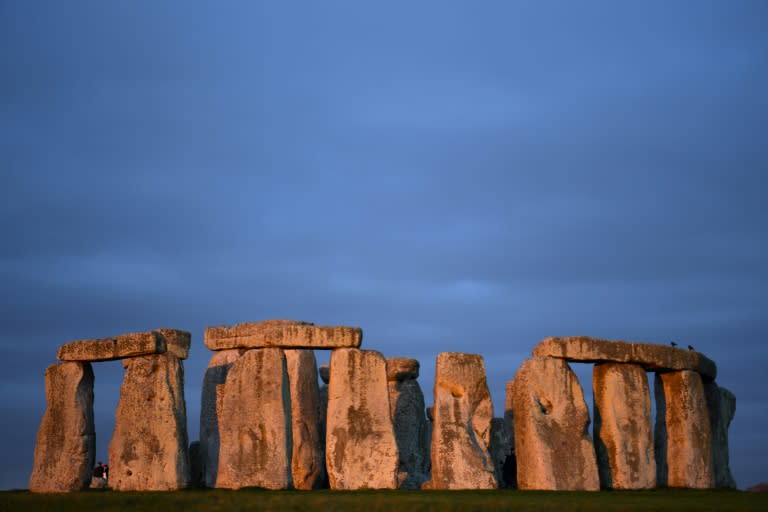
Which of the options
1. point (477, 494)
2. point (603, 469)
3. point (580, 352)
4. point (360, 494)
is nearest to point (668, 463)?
point (603, 469)

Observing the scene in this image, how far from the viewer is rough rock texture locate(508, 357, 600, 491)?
2183 centimetres

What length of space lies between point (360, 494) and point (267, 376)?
3.31m

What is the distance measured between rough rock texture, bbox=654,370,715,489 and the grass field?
269 centimetres

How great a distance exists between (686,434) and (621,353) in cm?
266

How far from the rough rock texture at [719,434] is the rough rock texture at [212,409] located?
10.8 m

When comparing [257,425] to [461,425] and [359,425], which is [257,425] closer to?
[359,425]

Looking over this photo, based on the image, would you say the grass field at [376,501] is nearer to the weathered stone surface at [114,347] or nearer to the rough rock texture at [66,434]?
the rough rock texture at [66,434]

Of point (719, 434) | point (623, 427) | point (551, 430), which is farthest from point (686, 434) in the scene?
point (551, 430)

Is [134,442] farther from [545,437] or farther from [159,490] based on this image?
[545,437]

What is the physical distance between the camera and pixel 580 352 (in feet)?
74.6

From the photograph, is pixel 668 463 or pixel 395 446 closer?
pixel 395 446

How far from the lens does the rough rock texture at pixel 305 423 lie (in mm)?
23719

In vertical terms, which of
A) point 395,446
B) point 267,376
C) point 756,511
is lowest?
point 756,511

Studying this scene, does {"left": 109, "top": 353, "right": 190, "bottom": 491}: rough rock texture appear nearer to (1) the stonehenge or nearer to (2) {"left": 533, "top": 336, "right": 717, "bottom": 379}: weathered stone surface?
(1) the stonehenge
